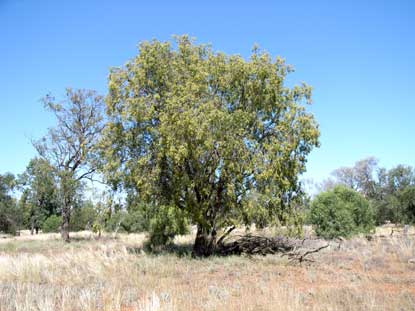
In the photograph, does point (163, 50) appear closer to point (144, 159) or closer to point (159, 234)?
point (144, 159)

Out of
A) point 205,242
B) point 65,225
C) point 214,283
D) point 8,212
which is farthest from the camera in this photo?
point 8,212

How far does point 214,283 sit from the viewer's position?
9.42m

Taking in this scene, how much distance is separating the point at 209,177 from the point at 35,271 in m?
7.45

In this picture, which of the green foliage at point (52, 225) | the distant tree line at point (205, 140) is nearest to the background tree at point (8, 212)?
the green foliage at point (52, 225)

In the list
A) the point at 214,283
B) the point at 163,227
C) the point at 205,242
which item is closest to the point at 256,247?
the point at 205,242

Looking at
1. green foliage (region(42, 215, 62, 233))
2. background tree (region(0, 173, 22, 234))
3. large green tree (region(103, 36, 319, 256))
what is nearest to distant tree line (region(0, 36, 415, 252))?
large green tree (region(103, 36, 319, 256))

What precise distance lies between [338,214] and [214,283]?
50.9ft

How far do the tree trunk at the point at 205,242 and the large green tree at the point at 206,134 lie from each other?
46mm

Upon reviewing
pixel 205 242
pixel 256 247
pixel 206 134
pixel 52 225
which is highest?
pixel 206 134

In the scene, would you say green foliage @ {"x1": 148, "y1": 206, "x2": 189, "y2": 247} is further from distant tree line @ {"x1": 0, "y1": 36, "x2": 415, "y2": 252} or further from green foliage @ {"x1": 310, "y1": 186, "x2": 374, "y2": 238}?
green foliage @ {"x1": 310, "y1": 186, "x2": 374, "y2": 238}

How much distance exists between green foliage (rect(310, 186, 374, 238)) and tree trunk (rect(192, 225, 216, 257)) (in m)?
10.1

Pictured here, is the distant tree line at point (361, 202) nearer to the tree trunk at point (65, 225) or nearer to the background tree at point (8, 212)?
the tree trunk at point (65, 225)

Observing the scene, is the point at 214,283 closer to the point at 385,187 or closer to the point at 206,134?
the point at 206,134

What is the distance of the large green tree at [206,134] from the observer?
45.0 ft
